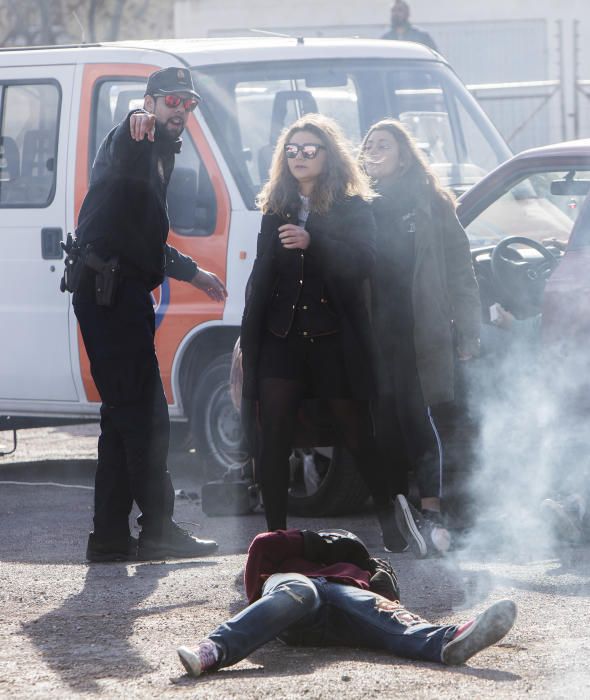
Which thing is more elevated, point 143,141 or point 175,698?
point 143,141

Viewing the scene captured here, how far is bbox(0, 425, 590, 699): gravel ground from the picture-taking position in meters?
4.73

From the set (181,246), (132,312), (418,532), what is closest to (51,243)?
(181,246)

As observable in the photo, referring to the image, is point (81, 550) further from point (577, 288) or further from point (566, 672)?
point (566, 672)

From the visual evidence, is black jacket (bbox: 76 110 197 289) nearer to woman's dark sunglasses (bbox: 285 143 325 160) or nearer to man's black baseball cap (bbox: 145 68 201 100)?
man's black baseball cap (bbox: 145 68 201 100)

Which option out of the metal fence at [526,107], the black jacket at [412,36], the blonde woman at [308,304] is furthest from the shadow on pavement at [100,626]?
the metal fence at [526,107]

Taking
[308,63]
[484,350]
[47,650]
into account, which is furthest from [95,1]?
[47,650]

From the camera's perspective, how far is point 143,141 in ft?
21.9

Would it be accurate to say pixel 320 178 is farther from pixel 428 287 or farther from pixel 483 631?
pixel 483 631

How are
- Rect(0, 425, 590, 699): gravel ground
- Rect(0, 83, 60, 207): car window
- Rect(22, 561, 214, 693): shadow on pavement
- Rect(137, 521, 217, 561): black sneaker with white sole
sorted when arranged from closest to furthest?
Rect(0, 425, 590, 699): gravel ground < Rect(22, 561, 214, 693): shadow on pavement < Rect(137, 521, 217, 561): black sneaker with white sole < Rect(0, 83, 60, 207): car window

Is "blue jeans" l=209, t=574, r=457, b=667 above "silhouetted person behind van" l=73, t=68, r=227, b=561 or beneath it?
beneath

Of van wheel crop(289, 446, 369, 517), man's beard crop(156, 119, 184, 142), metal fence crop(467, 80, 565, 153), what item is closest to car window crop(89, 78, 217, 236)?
van wheel crop(289, 446, 369, 517)

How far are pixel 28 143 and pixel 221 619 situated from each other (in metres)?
4.38

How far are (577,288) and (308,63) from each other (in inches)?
103

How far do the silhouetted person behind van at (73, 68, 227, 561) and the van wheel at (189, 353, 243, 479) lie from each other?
1816 mm
